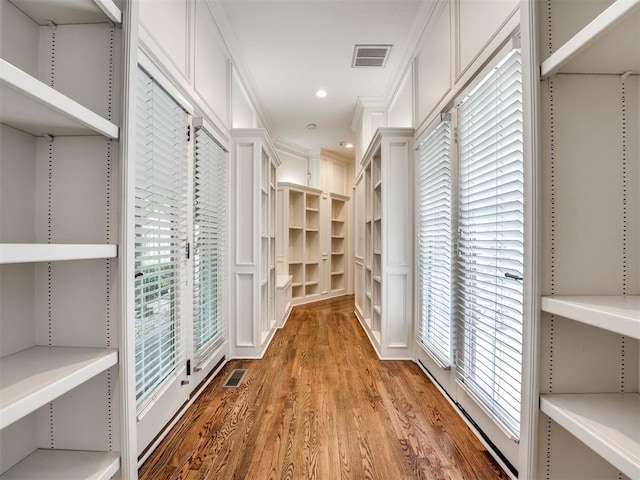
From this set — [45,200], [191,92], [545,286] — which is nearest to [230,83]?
[191,92]

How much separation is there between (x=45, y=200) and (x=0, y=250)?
0.47 m

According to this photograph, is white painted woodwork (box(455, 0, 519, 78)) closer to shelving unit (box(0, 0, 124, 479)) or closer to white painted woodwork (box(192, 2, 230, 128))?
shelving unit (box(0, 0, 124, 479))

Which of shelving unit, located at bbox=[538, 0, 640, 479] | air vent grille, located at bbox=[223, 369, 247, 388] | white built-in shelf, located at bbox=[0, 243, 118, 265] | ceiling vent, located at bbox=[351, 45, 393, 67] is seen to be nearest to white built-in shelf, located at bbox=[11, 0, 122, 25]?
white built-in shelf, located at bbox=[0, 243, 118, 265]

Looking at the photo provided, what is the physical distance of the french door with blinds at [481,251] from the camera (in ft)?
4.64

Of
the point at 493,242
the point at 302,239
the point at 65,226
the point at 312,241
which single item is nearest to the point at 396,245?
the point at 493,242

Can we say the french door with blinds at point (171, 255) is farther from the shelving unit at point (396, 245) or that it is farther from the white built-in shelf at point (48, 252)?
the shelving unit at point (396, 245)

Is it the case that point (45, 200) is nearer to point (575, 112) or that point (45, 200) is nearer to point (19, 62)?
point (19, 62)

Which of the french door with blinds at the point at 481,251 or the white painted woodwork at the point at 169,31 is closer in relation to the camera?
the french door with blinds at the point at 481,251

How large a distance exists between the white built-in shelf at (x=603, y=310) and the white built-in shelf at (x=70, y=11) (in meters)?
1.49

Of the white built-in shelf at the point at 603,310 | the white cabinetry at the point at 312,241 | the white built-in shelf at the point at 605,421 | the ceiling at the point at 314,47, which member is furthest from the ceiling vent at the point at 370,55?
the white built-in shelf at the point at 605,421

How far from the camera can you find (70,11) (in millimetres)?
913

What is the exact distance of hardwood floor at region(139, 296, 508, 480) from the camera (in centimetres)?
146

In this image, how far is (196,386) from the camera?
2.20 m

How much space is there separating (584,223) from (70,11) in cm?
163
